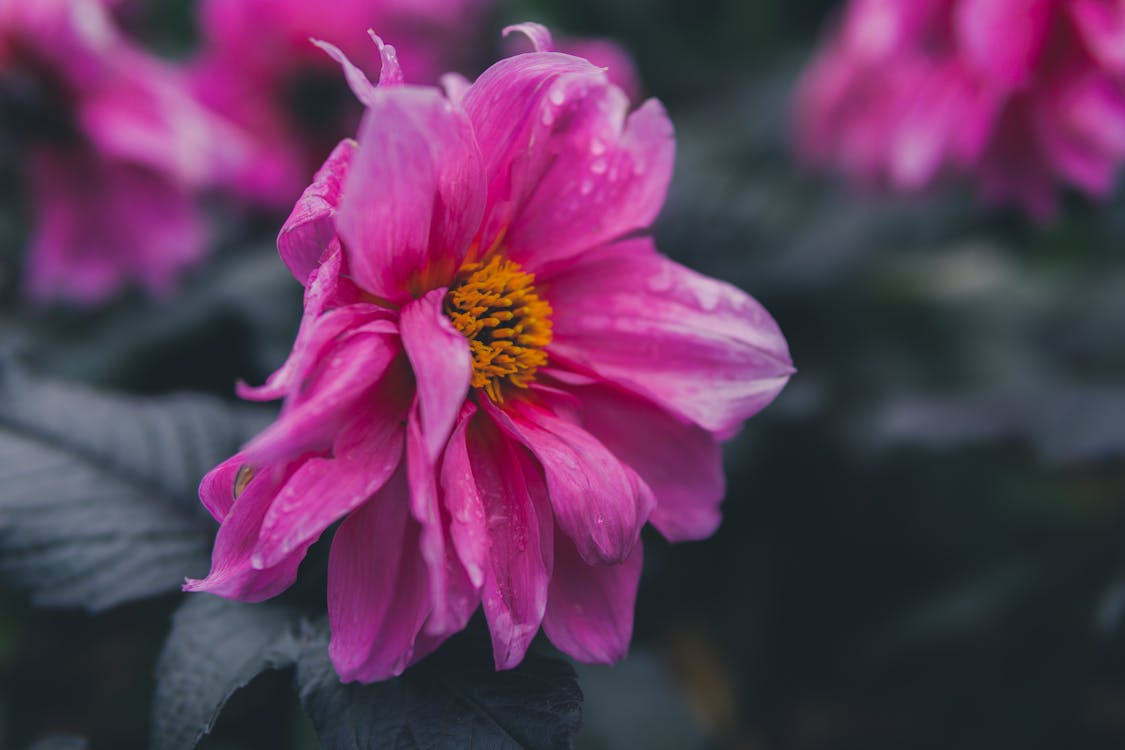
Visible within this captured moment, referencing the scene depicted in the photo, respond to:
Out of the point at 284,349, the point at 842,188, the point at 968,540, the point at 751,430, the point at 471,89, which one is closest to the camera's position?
the point at 471,89

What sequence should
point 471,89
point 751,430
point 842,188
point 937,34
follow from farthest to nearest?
1. point 842,188
2. point 751,430
3. point 937,34
4. point 471,89

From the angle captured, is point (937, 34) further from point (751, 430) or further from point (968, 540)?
point (968, 540)

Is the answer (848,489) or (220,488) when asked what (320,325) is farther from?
(848,489)

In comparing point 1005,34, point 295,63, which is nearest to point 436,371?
point 1005,34

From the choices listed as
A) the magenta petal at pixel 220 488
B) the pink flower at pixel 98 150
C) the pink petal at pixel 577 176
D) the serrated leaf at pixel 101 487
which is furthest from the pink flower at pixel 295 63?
the magenta petal at pixel 220 488

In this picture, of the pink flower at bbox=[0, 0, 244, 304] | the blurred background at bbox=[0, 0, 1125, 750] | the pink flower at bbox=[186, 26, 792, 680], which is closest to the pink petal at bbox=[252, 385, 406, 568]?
the pink flower at bbox=[186, 26, 792, 680]

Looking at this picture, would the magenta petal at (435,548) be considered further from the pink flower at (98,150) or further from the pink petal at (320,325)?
the pink flower at (98,150)

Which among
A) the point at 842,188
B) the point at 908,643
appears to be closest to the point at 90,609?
the point at 908,643
